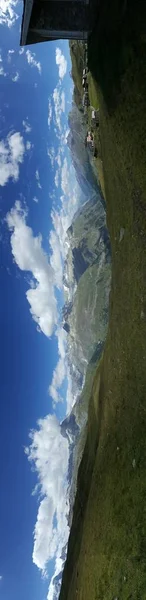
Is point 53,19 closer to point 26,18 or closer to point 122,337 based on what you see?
point 26,18

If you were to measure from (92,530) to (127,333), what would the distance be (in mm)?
23548

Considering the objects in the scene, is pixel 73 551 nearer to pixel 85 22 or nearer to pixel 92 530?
pixel 92 530

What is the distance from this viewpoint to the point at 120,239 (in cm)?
4472

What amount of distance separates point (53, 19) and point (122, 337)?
2923 centimetres

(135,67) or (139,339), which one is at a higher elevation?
(135,67)

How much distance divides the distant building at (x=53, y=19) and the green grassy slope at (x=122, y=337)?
206cm

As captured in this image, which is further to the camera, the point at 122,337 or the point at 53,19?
the point at 122,337

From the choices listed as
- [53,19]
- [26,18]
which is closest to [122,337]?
[53,19]

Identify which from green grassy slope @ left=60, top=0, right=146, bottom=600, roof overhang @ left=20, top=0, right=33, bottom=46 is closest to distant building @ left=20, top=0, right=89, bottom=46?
roof overhang @ left=20, top=0, right=33, bottom=46

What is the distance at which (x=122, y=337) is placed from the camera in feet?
148

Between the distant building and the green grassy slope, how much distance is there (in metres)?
2.06

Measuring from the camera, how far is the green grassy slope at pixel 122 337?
3434cm

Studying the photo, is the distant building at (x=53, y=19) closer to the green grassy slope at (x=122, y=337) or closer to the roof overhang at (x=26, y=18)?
the roof overhang at (x=26, y=18)

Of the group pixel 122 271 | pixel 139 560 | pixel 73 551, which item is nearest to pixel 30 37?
pixel 122 271
